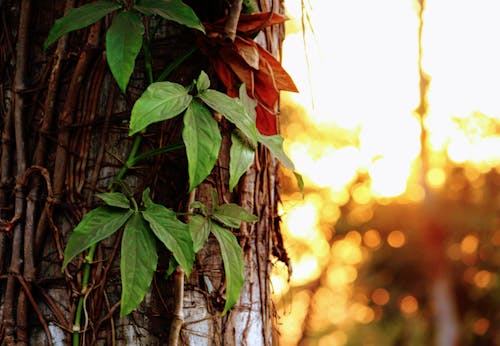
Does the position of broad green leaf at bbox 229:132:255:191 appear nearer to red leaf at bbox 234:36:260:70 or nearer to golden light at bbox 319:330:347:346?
red leaf at bbox 234:36:260:70

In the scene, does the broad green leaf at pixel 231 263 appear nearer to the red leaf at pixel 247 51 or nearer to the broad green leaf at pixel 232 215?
Answer: the broad green leaf at pixel 232 215

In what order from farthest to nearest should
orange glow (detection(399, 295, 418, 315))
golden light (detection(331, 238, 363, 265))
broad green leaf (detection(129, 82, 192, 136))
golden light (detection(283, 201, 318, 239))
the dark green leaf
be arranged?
golden light (detection(331, 238, 363, 265)), orange glow (detection(399, 295, 418, 315)), golden light (detection(283, 201, 318, 239)), the dark green leaf, broad green leaf (detection(129, 82, 192, 136))

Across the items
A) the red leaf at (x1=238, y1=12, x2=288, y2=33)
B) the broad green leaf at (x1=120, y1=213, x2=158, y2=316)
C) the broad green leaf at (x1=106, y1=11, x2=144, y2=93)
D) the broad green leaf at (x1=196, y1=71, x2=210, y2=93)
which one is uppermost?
the red leaf at (x1=238, y1=12, x2=288, y2=33)

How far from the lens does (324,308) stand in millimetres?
11766

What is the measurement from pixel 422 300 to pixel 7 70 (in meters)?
11.4

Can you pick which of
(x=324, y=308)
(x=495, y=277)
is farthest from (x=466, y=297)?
(x=324, y=308)

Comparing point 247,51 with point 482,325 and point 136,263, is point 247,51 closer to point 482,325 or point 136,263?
point 136,263

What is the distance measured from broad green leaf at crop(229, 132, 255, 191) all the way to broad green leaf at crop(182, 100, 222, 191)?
2.7 inches

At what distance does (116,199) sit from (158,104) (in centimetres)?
15

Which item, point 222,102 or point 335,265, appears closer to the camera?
point 222,102

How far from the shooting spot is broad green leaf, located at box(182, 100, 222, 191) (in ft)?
2.92

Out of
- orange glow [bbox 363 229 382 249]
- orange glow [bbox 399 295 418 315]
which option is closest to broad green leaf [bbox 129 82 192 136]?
orange glow [bbox 399 295 418 315]

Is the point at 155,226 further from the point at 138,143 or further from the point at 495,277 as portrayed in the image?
the point at 495,277

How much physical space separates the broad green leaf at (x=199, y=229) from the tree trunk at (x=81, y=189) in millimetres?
40
